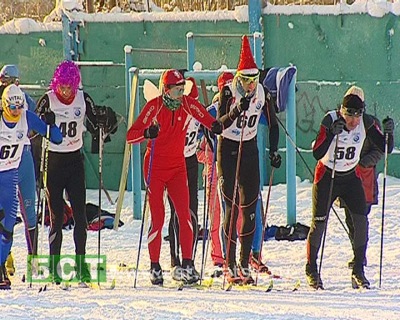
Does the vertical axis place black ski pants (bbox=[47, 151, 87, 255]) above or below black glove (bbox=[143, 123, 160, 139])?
below

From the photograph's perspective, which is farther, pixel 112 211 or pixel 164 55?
pixel 164 55

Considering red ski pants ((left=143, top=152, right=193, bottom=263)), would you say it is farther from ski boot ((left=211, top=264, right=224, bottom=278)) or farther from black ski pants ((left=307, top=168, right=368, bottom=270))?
black ski pants ((left=307, top=168, right=368, bottom=270))

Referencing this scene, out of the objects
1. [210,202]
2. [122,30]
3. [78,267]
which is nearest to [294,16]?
[122,30]

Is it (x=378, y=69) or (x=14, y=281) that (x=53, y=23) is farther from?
(x=14, y=281)

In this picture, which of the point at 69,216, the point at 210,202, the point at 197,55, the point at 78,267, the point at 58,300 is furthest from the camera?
the point at 197,55

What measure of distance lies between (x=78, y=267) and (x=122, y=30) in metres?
6.89

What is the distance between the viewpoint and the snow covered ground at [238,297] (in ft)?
22.5

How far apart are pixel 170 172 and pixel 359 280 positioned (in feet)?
5.99

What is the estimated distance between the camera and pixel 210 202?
9.55m

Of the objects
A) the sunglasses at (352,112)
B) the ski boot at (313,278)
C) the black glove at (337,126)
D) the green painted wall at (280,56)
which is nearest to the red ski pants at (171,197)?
the ski boot at (313,278)

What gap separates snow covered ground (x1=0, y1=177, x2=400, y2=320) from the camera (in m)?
6.84

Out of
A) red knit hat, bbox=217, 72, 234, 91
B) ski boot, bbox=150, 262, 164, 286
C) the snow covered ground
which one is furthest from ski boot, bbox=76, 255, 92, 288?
red knit hat, bbox=217, 72, 234, 91

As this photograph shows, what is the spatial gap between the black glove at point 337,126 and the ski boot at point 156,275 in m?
1.88

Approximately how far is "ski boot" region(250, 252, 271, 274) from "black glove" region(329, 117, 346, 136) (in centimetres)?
175
